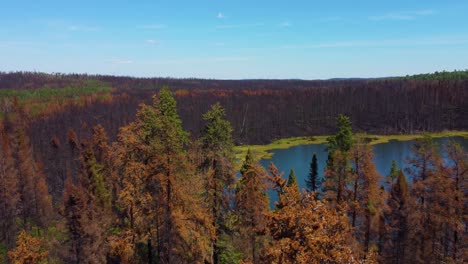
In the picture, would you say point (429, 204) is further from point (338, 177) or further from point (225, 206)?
point (225, 206)

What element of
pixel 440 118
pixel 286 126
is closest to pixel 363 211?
pixel 286 126

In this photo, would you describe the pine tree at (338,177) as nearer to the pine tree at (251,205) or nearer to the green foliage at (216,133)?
the pine tree at (251,205)

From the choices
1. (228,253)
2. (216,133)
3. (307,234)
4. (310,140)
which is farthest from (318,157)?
(307,234)

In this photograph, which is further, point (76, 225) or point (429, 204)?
point (429, 204)

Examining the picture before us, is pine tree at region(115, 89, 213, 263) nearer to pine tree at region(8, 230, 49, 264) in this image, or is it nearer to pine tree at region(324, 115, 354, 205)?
pine tree at region(8, 230, 49, 264)

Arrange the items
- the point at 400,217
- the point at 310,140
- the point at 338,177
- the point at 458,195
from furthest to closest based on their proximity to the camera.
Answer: the point at 310,140 → the point at 338,177 → the point at 400,217 → the point at 458,195


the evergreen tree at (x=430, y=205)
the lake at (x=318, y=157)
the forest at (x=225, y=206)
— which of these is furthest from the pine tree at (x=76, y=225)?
the lake at (x=318, y=157)
